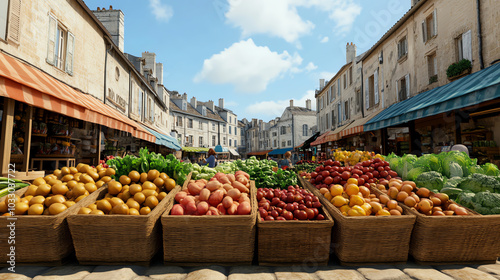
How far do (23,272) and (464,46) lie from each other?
12.8m

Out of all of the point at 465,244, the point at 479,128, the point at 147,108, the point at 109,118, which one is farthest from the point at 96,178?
the point at 147,108

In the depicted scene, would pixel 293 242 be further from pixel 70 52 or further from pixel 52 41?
pixel 70 52

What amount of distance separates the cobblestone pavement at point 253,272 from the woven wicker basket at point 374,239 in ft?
0.35

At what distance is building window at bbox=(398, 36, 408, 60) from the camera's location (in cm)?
1295

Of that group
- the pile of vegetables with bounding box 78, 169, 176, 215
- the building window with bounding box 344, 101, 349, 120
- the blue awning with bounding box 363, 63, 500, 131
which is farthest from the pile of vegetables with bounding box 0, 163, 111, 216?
the building window with bounding box 344, 101, 349, 120

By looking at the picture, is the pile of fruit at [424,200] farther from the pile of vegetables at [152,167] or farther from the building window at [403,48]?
the building window at [403,48]

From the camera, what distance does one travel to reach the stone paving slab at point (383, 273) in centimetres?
269

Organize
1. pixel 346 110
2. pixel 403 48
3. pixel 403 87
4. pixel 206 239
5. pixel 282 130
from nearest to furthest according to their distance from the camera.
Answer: pixel 206 239, pixel 403 87, pixel 403 48, pixel 346 110, pixel 282 130

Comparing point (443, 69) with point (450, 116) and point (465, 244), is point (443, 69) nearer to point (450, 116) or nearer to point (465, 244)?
point (450, 116)

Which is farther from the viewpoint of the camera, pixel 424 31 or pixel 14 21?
pixel 424 31

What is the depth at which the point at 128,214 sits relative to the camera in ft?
10.00

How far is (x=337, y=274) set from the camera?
2.80 metres

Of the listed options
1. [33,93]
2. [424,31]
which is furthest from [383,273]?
[424,31]

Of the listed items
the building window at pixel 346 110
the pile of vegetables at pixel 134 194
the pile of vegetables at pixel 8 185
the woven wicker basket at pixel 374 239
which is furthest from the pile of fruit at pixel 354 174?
the building window at pixel 346 110
